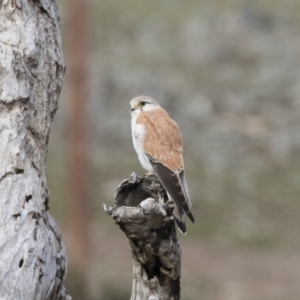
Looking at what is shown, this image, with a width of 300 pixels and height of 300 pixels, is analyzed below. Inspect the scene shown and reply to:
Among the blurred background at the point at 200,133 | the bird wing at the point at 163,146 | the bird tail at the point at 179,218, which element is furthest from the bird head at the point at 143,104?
the blurred background at the point at 200,133

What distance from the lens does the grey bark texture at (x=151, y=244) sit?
4.75m

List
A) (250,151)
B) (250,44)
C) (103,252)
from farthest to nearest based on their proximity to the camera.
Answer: (250,44) < (250,151) < (103,252)

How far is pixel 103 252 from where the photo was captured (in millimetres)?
17891

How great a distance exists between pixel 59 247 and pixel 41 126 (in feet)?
2.20

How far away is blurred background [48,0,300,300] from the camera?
47.6ft

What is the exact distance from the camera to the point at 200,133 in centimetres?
2819

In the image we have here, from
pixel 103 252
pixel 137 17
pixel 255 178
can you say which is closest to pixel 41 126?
pixel 103 252

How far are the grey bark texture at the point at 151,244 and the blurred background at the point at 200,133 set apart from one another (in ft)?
21.2

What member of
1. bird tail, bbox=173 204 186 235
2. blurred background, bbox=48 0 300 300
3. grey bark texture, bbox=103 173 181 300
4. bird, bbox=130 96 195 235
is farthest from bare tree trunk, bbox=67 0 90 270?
grey bark texture, bbox=103 173 181 300

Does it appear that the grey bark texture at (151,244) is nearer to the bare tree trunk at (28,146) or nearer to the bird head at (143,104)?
the bare tree trunk at (28,146)

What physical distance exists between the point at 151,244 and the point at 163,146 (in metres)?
2.47

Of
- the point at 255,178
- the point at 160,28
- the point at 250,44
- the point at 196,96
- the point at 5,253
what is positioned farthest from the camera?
the point at 160,28

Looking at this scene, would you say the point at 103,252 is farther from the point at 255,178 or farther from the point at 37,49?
the point at 37,49

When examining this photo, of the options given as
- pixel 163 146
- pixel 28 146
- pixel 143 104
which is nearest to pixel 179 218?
pixel 163 146
